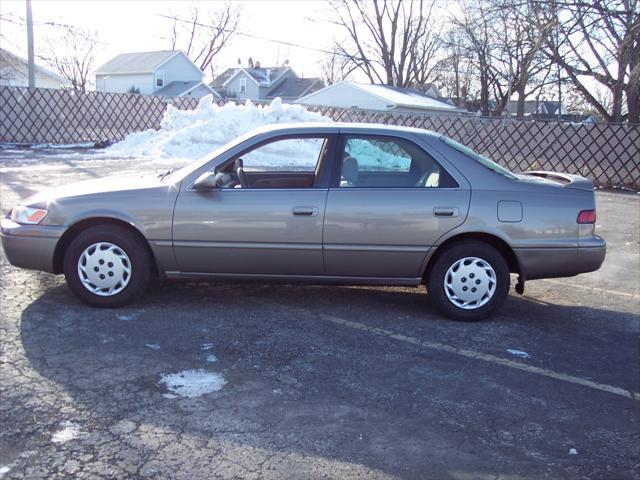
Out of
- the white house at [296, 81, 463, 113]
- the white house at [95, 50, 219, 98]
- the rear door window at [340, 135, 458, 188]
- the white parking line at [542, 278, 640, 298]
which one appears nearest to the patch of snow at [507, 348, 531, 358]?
the rear door window at [340, 135, 458, 188]

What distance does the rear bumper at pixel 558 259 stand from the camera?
5270mm

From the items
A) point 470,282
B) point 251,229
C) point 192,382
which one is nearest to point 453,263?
point 470,282

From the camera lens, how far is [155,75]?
5131 centimetres

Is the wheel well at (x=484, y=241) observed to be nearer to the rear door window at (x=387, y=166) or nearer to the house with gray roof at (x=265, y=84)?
the rear door window at (x=387, y=166)

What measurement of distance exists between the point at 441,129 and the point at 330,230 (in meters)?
17.7

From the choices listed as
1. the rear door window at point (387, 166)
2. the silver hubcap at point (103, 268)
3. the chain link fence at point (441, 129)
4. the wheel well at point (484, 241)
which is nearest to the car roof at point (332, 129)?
the rear door window at point (387, 166)

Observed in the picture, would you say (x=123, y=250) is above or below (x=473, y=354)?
above

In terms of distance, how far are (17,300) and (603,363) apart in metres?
4.72

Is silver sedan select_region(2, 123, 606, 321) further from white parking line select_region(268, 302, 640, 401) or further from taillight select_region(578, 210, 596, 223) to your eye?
white parking line select_region(268, 302, 640, 401)

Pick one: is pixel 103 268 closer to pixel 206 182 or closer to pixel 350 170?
pixel 206 182

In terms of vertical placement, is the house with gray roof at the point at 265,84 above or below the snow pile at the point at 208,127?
above

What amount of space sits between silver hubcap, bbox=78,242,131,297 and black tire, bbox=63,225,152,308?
0.08 ft

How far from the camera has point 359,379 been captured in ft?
13.5

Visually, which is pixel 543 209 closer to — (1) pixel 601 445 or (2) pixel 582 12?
(1) pixel 601 445
